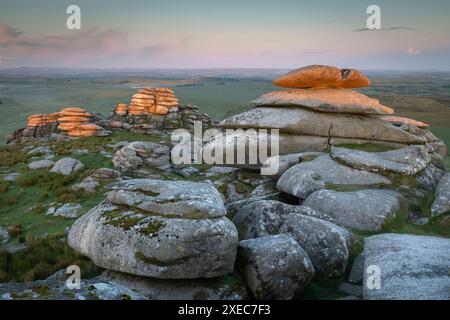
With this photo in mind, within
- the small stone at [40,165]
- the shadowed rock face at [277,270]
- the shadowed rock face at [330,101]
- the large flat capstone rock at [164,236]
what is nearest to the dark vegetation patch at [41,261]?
the large flat capstone rock at [164,236]

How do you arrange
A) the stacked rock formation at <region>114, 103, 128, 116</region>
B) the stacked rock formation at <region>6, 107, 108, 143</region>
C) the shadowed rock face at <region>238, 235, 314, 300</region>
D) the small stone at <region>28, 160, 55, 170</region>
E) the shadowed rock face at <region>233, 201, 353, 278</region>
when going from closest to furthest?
the shadowed rock face at <region>238, 235, 314, 300</region> → the shadowed rock face at <region>233, 201, 353, 278</region> → the small stone at <region>28, 160, 55, 170</region> → the stacked rock formation at <region>6, 107, 108, 143</region> → the stacked rock formation at <region>114, 103, 128, 116</region>

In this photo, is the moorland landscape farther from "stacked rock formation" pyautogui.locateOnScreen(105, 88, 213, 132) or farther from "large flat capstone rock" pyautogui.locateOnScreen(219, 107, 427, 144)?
"stacked rock formation" pyautogui.locateOnScreen(105, 88, 213, 132)

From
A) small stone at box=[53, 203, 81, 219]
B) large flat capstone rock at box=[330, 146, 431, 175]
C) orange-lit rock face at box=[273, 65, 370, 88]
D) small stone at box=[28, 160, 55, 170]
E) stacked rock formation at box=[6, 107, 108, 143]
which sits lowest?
small stone at box=[53, 203, 81, 219]

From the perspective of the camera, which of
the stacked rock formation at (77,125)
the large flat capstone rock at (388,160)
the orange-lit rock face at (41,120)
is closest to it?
the large flat capstone rock at (388,160)

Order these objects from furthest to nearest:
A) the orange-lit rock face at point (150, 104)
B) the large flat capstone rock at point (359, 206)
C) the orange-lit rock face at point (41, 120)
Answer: the orange-lit rock face at point (150, 104) < the orange-lit rock face at point (41, 120) < the large flat capstone rock at point (359, 206)

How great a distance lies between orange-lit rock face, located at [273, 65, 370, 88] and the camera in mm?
22844

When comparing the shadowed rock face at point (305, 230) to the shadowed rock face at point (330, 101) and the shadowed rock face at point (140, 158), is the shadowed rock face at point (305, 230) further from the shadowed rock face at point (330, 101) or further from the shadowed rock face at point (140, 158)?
the shadowed rock face at point (140, 158)

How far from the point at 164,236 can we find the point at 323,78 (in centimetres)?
1784

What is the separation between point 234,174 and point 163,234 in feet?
50.1

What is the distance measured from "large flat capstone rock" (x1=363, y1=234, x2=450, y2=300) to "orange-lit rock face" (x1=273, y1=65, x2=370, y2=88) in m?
13.5

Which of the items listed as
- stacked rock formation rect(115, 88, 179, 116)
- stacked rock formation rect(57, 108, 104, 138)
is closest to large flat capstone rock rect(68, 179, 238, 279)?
stacked rock formation rect(57, 108, 104, 138)

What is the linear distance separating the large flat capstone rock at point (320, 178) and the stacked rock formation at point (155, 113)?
3319 cm

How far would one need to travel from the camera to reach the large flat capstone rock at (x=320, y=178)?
1711cm

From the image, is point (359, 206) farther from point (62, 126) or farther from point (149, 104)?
point (62, 126)
